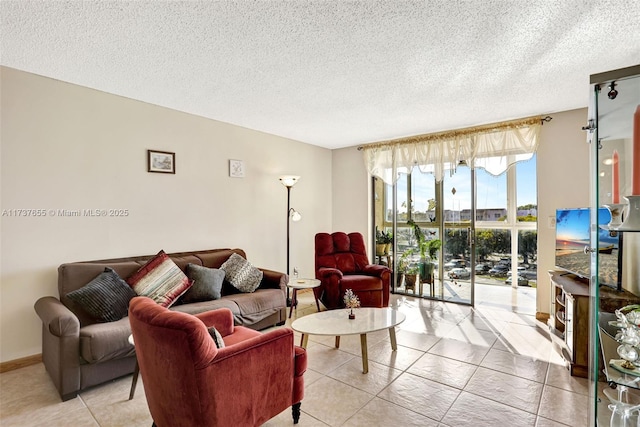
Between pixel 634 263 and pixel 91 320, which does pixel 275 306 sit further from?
pixel 634 263

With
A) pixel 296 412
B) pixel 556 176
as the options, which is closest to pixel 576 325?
pixel 556 176

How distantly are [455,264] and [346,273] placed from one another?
162 centimetres

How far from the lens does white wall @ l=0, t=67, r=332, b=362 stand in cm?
269

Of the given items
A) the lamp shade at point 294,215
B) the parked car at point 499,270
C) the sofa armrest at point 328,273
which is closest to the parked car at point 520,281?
the parked car at point 499,270

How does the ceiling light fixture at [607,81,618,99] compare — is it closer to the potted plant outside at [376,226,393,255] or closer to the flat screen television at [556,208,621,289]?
the flat screen television at [556,208,621,289]

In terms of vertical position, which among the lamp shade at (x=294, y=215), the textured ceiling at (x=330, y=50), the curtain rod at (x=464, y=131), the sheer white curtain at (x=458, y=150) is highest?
the textured ceiling at (x=330, y=50)

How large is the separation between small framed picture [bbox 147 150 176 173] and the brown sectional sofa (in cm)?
98

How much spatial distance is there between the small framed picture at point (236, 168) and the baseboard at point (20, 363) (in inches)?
104

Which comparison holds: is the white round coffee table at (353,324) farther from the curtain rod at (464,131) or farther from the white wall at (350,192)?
the curtain rod at (464,131)

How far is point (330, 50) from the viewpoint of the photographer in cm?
237

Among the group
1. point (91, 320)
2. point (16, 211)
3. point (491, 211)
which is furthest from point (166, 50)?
point (491, 211)

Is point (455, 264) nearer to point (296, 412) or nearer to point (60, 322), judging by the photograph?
point (296, 412)

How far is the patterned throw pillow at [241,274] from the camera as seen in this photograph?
3557 mm

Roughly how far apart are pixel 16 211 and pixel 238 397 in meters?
2.57
